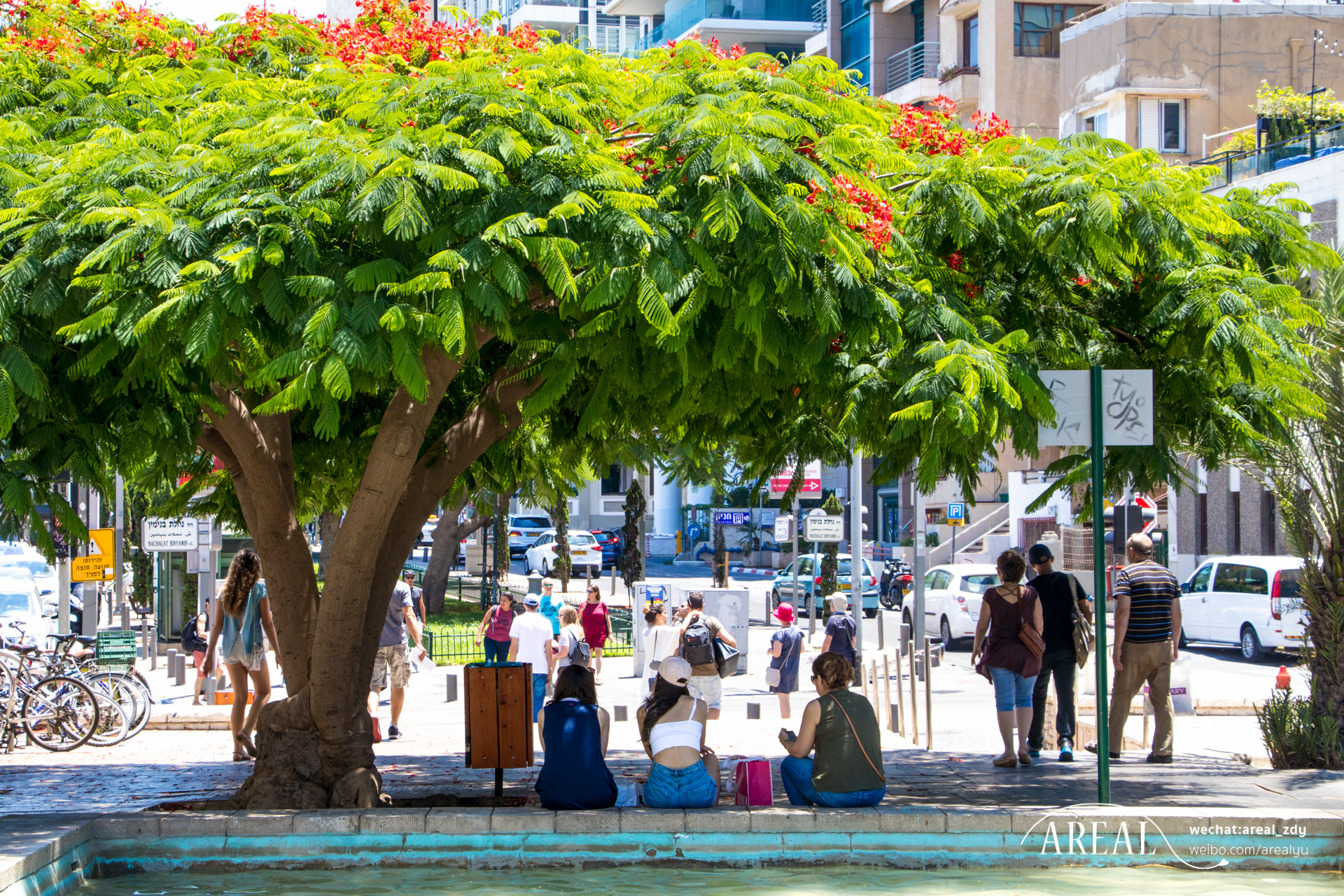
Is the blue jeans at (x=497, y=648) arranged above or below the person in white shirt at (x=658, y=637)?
below

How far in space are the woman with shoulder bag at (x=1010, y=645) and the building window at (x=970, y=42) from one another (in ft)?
130

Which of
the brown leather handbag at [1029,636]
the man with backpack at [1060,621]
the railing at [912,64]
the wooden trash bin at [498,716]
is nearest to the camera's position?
the wooden trash bin at [498,716]

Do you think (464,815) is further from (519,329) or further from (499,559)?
(499,559)

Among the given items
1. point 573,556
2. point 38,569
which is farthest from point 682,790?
point 573,556

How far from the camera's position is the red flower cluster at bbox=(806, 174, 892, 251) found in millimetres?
7844

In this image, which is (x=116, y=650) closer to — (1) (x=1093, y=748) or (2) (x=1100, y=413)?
(1) (x=1093, y=748)

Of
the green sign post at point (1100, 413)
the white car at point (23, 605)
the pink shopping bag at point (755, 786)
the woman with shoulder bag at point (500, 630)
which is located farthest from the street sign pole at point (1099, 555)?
the white car at point (23, 605)

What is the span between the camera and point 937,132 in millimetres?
9375

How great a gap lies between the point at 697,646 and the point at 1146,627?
14.1ft

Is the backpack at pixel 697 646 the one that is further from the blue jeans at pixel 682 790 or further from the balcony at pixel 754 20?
the balcony at pixel 754 20

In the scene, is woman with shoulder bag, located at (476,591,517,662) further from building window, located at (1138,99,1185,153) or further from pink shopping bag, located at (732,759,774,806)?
building window, located at (1138,99,1185,153)

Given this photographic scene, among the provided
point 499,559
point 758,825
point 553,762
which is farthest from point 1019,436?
Result: point 499,559

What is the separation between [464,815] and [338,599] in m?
1.92

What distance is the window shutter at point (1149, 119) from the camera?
3950cm
